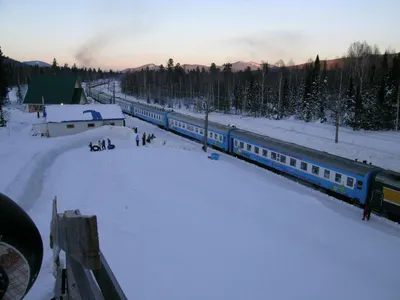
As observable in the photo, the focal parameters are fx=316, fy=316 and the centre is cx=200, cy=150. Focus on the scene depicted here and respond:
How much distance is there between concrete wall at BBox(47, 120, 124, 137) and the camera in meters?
33.7

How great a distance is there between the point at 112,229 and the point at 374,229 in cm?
1125

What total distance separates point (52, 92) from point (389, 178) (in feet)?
166

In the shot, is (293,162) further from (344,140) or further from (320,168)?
(344,140)

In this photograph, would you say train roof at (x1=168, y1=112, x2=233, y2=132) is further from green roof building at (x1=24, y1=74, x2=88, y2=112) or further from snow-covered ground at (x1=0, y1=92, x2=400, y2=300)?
green roof building at (x1=24, y1=74, x2=88, y2=112)

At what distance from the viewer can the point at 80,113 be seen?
3547 centimetres

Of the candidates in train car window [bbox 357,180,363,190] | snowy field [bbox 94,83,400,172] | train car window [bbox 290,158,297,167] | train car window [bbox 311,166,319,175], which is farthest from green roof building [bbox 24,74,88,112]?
train car window [bbox 357,180,363,190]

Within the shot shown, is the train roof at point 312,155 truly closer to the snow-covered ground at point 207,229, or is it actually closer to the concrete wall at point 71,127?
the snow-covered ground at point 207,229

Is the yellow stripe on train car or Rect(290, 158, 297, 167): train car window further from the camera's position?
Rect(290, 158, 297, 167): train car window

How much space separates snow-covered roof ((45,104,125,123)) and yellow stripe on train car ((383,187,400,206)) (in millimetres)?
28731

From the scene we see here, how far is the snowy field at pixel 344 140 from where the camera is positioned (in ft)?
95.5

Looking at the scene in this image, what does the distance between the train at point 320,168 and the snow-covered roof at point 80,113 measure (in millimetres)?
10843

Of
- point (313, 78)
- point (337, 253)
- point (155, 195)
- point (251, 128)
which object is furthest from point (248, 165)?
point (313, 78)

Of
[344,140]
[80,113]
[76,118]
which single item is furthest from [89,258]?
[344,140]

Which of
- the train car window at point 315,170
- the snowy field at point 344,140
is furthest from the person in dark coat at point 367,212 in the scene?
the snowy field at point 344,140
